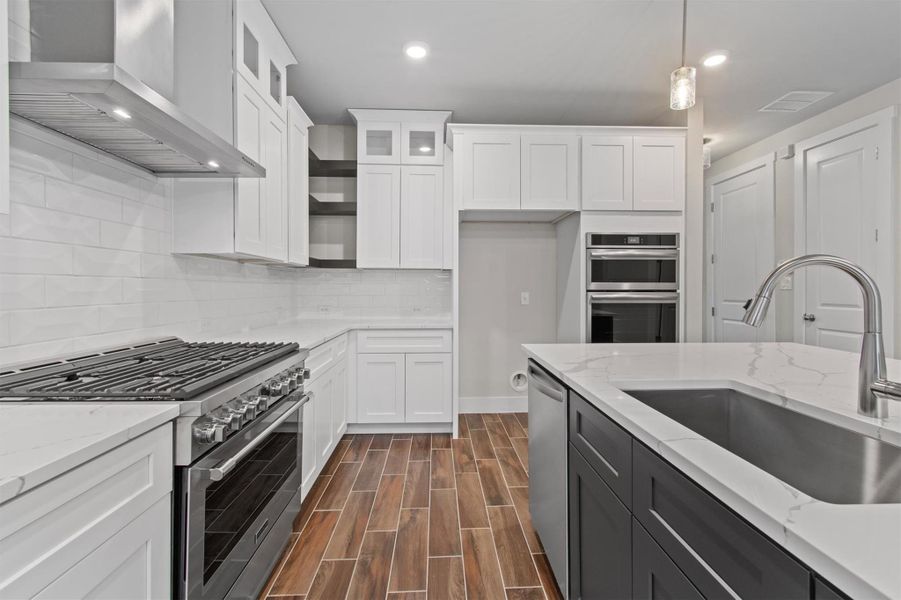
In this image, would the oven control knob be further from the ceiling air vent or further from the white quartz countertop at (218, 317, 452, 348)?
the ceiling air vent

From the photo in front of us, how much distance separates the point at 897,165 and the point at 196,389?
15.2 ft

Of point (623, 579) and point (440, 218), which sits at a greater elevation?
point (440, 218)

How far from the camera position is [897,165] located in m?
3.17

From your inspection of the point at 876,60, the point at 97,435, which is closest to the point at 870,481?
the point at 97,435

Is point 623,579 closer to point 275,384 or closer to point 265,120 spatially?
point 275,384

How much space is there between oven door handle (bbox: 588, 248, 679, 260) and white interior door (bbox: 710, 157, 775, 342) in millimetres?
1537

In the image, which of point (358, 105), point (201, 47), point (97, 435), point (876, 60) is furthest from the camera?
point (358, 105)

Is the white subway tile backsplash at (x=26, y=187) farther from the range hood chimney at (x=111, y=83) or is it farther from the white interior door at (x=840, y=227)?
the white interior door at (x=840, y=227)

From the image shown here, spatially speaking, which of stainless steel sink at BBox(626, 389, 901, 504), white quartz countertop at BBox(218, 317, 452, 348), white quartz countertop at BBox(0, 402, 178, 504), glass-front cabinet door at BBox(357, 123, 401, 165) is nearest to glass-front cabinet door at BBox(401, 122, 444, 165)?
glass-front cabinet door at BBox(357, 123, 401, 165)

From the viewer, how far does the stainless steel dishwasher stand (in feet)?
5.25

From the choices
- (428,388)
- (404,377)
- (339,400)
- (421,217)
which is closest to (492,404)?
(428,388)

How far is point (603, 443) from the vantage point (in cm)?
124

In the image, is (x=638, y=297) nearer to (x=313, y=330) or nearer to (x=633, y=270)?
(x=633, y=270)

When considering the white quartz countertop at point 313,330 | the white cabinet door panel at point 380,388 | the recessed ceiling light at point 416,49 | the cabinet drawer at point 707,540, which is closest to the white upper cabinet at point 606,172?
the recessed ceiling light at point 416,49
